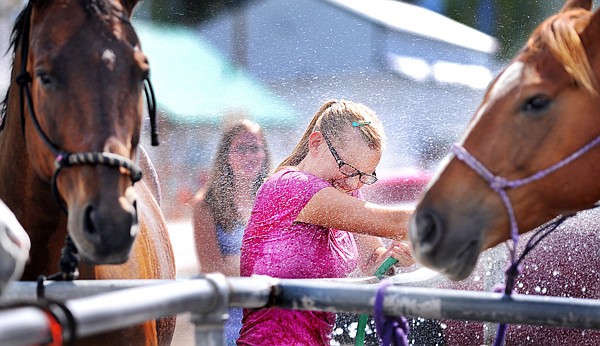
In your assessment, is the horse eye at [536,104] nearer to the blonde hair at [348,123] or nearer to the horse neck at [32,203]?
the blonde hair at [348,123]

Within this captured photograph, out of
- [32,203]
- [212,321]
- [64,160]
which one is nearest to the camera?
[212,321]

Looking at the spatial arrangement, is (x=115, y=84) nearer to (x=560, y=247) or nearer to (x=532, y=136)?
(x=532, y=136)

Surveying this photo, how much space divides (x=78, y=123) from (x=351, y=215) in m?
1.11

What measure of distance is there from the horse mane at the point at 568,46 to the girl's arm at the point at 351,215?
1040mm

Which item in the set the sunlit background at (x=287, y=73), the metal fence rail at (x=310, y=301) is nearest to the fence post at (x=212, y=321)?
the metal fence rail at (x=310, y=301)

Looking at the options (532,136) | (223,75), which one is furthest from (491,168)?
(223,75)

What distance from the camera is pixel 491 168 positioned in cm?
215

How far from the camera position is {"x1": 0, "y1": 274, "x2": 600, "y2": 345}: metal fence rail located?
155cm

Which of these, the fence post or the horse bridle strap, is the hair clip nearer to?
the horse bridle strap

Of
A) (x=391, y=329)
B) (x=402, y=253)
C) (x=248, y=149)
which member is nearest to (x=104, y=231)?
(x=391, y=329)

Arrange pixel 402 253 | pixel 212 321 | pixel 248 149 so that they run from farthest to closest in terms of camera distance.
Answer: pixel 248 149
pixel 402 253
pixel 212 321

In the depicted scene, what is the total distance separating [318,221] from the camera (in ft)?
10.1

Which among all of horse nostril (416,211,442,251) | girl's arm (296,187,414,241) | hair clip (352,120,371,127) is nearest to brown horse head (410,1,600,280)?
horse nostril (416,211,442,251)

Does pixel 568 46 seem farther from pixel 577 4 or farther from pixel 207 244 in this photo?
pixel 207 244
